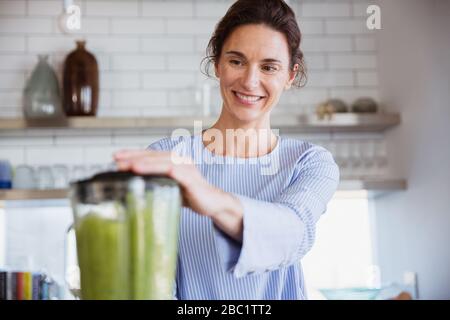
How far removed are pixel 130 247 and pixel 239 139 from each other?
0.41 m

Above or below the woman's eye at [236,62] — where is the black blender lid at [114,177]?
below

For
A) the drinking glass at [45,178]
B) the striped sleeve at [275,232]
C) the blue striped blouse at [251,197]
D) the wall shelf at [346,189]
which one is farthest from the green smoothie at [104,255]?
the drinking glass at [45,178]

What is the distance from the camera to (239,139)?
743 mm

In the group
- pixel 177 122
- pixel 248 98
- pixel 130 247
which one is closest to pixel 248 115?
pixel 248 98

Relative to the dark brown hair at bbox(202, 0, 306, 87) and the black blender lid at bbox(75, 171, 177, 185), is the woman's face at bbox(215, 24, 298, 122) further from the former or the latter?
the black blender lid at bbox(75, 171, 177, 185)

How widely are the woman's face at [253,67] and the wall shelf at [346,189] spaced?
3.62ft

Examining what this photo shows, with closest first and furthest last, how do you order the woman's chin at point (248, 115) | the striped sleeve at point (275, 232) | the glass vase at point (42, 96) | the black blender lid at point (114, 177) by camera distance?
the black blender lid at point (114, 177), the striped sleeve at point (275, 232), the woman's chin at point (248, 115), the glass vase at point (42, 96)

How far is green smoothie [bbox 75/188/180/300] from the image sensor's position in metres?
0.34

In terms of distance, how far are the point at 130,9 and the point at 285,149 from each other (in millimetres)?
1377

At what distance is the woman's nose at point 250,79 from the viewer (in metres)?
0.71

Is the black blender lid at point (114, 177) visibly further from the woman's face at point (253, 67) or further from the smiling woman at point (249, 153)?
the woman's face at point (253, 67)

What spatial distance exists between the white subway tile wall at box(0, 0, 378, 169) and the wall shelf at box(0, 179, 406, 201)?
0.20 metres
